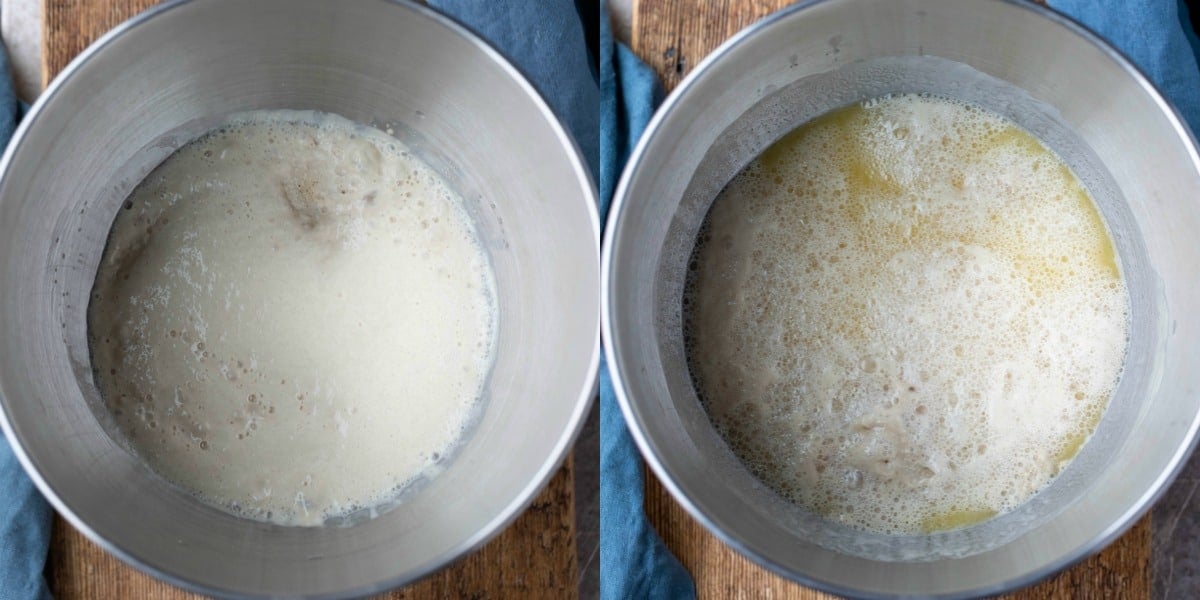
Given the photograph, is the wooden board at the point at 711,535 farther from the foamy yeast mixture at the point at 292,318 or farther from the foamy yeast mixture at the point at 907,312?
the foamy yeast mixture at the point at 292,318

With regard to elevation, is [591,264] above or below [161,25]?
below

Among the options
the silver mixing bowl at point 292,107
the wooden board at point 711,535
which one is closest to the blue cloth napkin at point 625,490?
the wooden board at point 711,535

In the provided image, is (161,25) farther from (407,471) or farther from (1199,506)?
(1199,506)

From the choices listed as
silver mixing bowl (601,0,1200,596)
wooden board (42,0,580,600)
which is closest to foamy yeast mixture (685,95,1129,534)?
silver mixing bowl (601,0,1200,596)

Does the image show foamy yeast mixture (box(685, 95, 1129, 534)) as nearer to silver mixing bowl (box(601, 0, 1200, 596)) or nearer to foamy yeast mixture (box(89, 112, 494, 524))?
silver mixing bowl (box(601, 0, 1200, 596))

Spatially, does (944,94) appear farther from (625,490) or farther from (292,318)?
(292,318)

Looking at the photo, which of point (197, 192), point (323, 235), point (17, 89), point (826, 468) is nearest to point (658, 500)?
point (826, 468)

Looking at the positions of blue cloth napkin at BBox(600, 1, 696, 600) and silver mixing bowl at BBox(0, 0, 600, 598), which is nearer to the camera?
silver mixing bowl at BBox(0, 0, 600, 598)
